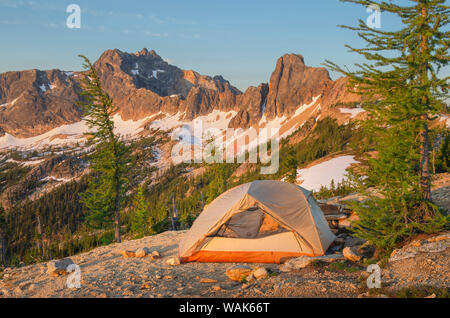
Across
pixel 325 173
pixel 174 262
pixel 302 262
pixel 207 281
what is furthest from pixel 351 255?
pixel 325 173

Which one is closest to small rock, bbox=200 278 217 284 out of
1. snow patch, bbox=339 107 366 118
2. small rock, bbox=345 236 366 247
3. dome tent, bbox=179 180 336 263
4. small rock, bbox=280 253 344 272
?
small rock, bbox=280 253 344 272

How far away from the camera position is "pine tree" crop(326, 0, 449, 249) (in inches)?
332

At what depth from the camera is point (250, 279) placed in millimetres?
8383

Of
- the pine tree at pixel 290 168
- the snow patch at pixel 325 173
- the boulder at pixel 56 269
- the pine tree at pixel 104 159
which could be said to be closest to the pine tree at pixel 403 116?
the boulder at pixel 56 269

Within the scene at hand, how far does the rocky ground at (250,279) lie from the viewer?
22.2 ft

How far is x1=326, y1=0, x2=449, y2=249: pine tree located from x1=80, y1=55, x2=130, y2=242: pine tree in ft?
58.7

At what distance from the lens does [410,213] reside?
9.21 metres

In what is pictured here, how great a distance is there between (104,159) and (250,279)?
1753 centimetres

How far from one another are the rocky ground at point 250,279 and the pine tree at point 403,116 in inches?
36.0

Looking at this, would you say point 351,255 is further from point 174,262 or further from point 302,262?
point 174,262

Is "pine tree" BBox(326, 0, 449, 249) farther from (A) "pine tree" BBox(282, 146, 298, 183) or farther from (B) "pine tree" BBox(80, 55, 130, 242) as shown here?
(A) "pine tree" BBox(282, 146, 298, 183)

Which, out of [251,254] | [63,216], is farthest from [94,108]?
[63,216]
